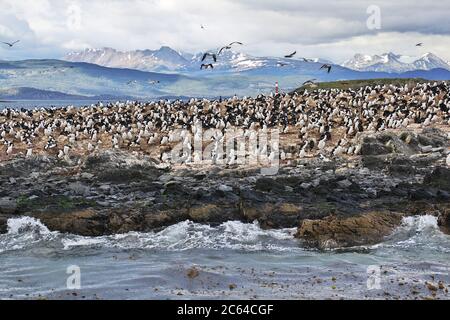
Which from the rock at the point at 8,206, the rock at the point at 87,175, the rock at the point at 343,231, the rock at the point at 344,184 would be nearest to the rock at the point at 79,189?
the rock at the point at 87,175

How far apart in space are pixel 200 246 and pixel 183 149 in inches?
577

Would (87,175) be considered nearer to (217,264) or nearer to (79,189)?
(79,189)

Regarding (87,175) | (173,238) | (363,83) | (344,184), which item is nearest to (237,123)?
(87,175)

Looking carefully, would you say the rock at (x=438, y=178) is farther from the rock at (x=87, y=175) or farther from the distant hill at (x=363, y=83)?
the distant hill at (x=363, y=83)

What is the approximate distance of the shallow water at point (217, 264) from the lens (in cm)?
1523

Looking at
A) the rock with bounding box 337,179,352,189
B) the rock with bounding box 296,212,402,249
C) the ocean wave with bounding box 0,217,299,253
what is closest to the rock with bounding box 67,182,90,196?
the ocean wave with bounding box 0,217,299,253

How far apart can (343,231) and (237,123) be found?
21.0 metres

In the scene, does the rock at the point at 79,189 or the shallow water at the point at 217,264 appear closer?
the shallow water at the point at 217,264

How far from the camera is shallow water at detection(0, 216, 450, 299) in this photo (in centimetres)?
1523

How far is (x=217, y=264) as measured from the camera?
17.9 m

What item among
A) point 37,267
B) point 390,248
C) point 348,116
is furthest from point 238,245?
point 348,116

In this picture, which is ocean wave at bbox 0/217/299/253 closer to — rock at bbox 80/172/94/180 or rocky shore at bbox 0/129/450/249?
rocky shore at bbox 0/129/450/249

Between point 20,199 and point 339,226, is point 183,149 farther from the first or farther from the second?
point 339,226

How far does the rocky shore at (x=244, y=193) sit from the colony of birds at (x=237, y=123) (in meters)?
2.33
